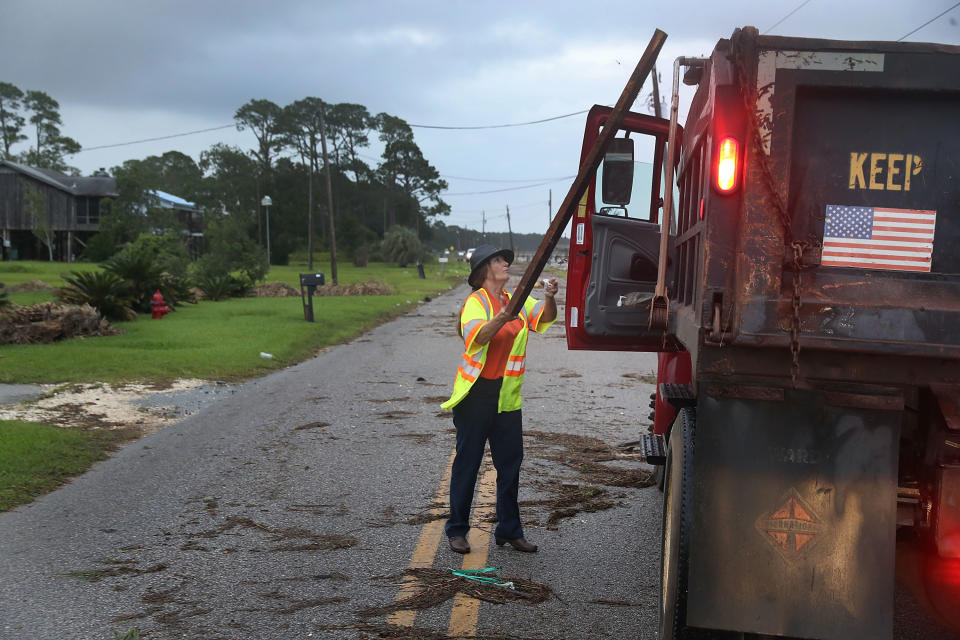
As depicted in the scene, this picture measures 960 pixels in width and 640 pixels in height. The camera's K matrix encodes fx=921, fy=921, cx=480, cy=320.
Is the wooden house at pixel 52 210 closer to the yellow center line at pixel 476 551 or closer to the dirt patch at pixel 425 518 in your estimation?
the yellow center line at pixel 476 551

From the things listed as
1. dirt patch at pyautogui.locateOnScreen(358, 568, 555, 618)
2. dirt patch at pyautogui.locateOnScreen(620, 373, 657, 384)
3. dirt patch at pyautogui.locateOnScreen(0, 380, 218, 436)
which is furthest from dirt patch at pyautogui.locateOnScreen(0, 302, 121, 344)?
dirt patch at pyautogui.locateOnScreen(358, 568, 555, 618)

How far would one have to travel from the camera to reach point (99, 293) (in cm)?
1914

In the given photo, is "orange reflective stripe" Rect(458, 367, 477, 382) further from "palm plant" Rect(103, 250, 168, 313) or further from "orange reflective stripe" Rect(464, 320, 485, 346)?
"palm plant" Rect(103, 250, 168, 313)

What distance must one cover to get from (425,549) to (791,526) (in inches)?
103

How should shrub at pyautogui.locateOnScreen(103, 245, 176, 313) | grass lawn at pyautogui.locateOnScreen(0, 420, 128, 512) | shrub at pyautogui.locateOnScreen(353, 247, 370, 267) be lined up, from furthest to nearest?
shrub at pyautogui.locateOnScreen(353, 247, 370, 267) → shrub at pyautogui.locateOnScreen(103, 245, 176, 313) → grass lawn at pyautogui.locateOnScreen(0, 420, 128, 512)

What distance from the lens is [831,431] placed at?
10.7ft

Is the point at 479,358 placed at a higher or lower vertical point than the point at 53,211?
lower

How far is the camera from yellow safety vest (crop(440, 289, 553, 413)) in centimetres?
536

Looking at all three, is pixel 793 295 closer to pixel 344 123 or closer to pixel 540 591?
pixel 540 591

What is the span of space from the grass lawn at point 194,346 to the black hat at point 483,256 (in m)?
8.21

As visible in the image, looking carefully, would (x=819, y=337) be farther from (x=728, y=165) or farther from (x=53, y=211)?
(x=53, y=211)

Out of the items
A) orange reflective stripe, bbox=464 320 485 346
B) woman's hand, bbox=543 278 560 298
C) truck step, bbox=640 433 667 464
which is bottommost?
truck step, bbox=640 433 667 464

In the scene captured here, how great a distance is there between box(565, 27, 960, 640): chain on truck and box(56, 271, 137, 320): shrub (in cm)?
1745

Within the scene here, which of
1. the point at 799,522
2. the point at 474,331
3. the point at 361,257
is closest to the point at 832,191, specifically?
the point at 799,522
